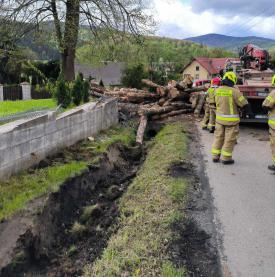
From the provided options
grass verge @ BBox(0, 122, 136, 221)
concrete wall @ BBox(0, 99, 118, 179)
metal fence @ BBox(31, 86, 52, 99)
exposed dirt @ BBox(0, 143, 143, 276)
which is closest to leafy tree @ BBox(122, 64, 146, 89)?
metal fence @ BBox(31, 86, 52, 99)

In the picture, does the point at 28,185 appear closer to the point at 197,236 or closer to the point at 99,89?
the point at 197,236

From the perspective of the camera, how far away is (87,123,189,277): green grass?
4.53 meters

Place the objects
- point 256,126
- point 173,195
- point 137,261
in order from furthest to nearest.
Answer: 1. point 256,126
2. point 173,195
3. point 137,261

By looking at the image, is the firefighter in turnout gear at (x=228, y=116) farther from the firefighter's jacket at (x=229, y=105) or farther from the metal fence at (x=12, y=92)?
the metal fence at (x=12, y=92)

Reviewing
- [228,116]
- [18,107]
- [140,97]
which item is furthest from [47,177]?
[140,97]

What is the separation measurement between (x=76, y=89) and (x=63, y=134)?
5017 millimetres

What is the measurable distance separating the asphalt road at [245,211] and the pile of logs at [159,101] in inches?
223

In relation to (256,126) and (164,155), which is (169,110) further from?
(164,155)

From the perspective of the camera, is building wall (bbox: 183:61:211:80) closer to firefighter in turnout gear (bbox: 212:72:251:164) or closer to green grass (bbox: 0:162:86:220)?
firefighter in turnout gear (bbox: 212:72:251:164)

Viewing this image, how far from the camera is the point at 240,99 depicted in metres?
8.91

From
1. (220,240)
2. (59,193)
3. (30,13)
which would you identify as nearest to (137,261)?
(220,240)

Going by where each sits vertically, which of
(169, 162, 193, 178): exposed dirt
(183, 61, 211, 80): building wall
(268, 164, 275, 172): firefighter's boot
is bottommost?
(183, 61, 211, 80): building wall

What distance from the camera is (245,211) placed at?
241 inches

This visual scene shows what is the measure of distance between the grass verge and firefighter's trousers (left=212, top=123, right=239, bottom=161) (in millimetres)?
2627
